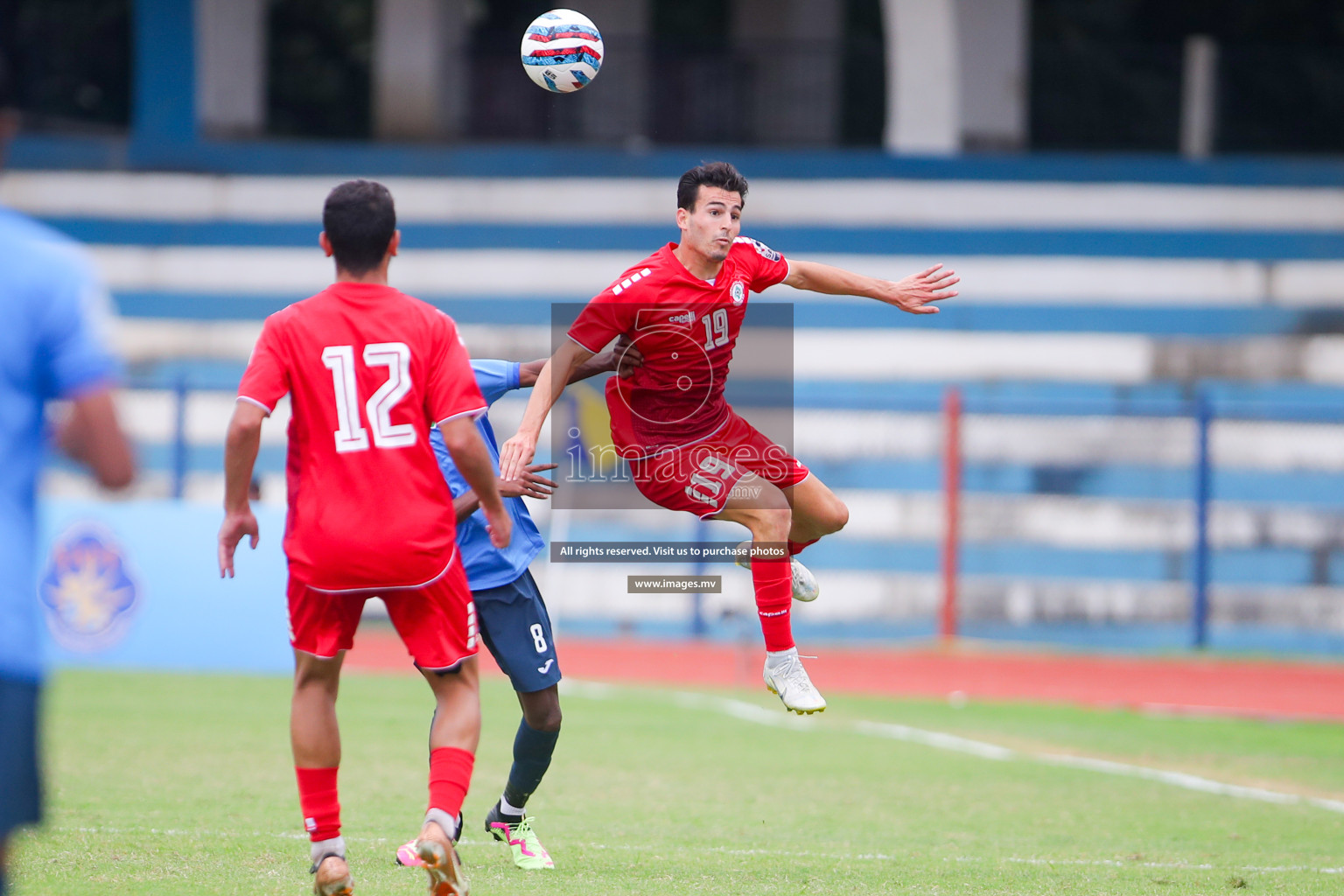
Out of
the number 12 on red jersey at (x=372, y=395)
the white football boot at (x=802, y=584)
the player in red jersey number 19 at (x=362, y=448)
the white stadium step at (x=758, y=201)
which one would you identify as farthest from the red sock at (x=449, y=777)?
the white stadium step at (x=758, y=201)

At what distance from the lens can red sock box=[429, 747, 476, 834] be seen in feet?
16.1

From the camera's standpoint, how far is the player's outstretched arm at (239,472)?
460cm

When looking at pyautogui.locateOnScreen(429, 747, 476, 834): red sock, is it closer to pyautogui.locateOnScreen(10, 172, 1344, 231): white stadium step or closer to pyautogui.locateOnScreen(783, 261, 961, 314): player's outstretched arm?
pyautogui.locateOnScreen(783, 261, 961, 314): player's outstretched arm

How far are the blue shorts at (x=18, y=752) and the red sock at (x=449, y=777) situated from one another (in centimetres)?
182

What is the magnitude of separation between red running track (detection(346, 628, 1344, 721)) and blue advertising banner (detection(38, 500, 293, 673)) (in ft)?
5.25

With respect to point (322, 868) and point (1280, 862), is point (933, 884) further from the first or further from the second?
point (322, 868)

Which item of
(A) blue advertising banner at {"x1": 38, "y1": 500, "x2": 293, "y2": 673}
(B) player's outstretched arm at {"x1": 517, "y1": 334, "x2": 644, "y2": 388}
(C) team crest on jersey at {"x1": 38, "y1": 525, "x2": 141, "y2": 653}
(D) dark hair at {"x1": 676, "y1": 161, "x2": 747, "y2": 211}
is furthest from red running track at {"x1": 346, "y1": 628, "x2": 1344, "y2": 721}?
(D) dark hair at {"x1": 676, "y1": 161, "x2": 747, "y2": 211}

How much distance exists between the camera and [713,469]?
6797 millimetres

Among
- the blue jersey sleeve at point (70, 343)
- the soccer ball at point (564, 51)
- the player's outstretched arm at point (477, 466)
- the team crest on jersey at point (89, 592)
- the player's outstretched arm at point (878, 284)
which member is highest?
the soccer ball at point (564, 51)

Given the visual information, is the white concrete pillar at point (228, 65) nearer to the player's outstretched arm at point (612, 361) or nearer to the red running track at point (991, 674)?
the red running track at point (991, 674)

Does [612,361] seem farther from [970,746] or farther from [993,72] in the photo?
[993,72]

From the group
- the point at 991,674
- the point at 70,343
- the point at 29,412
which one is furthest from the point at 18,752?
the point at 991,674

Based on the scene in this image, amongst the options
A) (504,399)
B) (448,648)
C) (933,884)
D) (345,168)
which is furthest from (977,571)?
(448,648)

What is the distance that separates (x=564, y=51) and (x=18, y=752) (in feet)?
15.4
